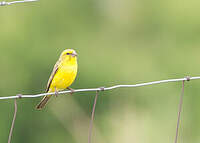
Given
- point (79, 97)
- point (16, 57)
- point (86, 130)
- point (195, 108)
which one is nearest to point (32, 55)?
point (16, 57)

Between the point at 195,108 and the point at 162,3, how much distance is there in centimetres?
523

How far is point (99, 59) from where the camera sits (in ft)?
67.1

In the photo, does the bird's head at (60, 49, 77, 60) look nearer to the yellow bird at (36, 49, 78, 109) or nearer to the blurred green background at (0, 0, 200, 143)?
the yellow bird at (36, 49, 78, 109)

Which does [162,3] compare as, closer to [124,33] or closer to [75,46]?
[124,33]

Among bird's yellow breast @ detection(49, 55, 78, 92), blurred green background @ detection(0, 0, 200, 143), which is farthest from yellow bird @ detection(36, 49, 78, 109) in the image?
blurred green background @ detection(0, 0, 200, 143)

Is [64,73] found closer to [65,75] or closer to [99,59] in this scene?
[65,75]

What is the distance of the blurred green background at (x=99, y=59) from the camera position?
1742 cm

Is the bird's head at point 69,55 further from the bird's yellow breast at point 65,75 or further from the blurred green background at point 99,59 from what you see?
the blurred green background at point 99,59

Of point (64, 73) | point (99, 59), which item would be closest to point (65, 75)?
point (64, 73)

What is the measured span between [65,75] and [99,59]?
13856 mm

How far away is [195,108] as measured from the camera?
16875 millimetres

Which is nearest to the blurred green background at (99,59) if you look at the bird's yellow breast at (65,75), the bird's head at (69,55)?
the bird's head at (69,55)

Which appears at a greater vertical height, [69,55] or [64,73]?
[69,55]

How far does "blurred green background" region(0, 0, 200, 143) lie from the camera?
17.4 metres
